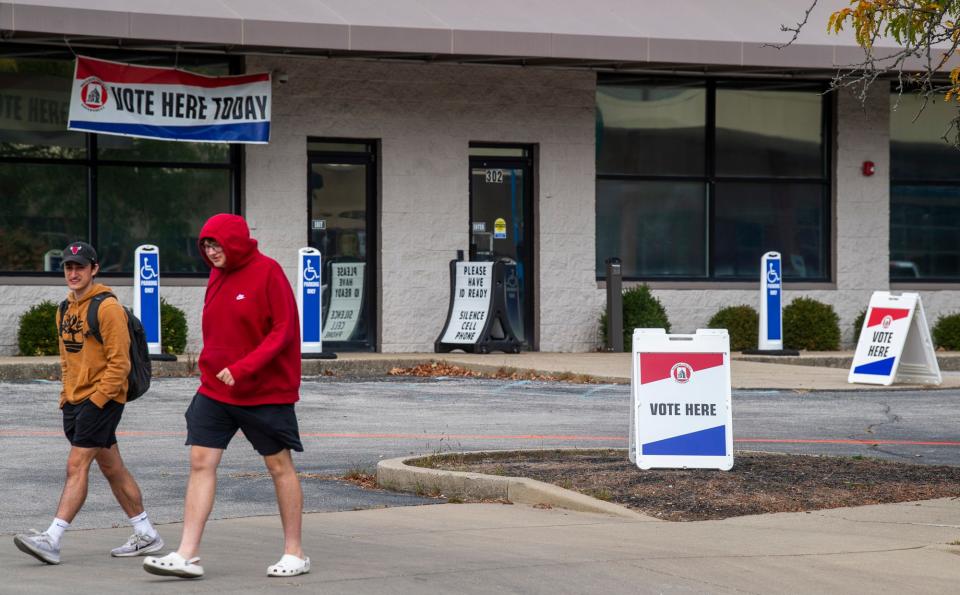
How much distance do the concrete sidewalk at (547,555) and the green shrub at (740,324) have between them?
42.9 ft

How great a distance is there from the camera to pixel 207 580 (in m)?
7.24

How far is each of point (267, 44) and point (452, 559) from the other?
1243cm

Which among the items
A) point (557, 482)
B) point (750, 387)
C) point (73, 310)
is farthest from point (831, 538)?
point (750, 387)

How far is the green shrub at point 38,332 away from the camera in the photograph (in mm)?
19438

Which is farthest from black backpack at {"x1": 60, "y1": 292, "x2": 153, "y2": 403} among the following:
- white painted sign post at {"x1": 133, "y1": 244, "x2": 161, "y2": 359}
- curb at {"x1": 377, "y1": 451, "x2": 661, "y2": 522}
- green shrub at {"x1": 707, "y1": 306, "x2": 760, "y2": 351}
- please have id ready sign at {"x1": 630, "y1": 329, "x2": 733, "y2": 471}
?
green shrub at {"x1": 707, "y1": 306, "x2": 760, "y2": 351}

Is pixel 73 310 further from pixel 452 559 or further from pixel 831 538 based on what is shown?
pixel 831 538

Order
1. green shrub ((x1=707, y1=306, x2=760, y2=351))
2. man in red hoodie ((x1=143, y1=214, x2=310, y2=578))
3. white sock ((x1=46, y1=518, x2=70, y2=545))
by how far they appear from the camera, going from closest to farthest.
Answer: man in red hoodie ((x1=143, y1=214, x2=310, y2=578)), white sock ((x1=46, y1=518, x2=70, y2=545)), green shrub ((x1=707, y1=306, x2=760, y2=351))

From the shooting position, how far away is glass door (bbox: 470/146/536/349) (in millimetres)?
22469

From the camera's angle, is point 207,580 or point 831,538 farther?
point 831,538

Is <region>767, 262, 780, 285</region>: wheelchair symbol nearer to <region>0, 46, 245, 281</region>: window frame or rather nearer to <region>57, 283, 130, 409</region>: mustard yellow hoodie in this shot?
<region>0, 46, 245, 281</region>: window frame

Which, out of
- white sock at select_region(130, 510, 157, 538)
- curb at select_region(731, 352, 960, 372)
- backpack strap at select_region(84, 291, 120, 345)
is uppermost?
backpack strap at select_region(84, 291, 120, 345)

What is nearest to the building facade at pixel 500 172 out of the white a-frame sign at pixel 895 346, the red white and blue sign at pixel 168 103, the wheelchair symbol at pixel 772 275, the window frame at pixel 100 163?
the window frame at pixel 100 163

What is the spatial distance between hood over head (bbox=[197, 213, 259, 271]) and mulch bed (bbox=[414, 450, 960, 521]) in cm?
318

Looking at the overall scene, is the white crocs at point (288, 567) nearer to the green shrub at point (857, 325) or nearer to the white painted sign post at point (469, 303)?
the white painted sign post at point (469, 303)
